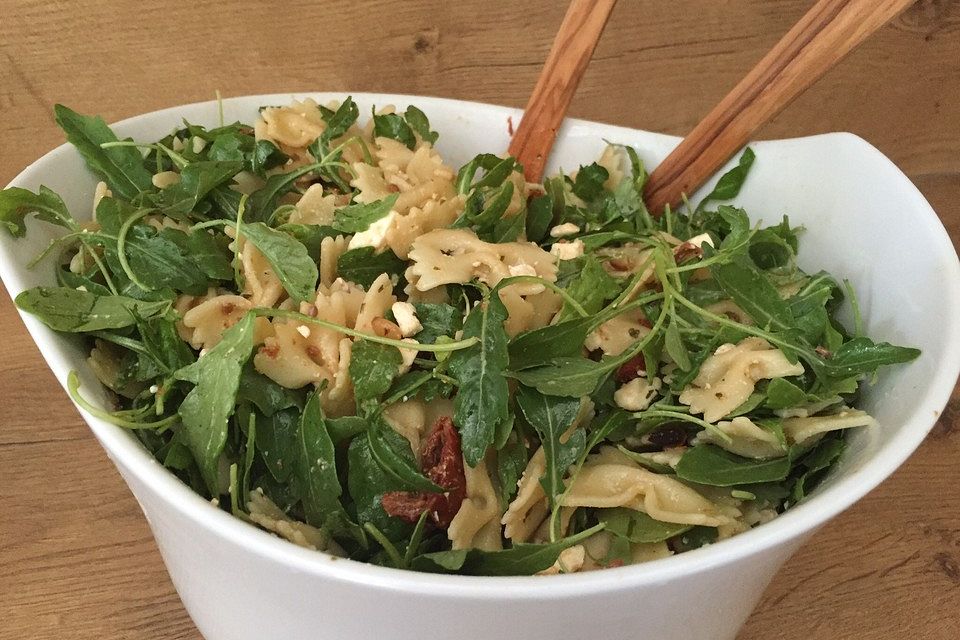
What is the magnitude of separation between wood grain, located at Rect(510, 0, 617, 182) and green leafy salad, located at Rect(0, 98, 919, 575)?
0.21 metres

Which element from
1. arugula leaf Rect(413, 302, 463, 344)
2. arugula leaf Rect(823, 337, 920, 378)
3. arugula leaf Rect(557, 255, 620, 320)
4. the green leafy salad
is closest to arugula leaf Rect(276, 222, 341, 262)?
the green leafy salad

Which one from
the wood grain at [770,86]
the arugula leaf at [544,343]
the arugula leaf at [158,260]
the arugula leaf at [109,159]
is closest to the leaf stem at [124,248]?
the arugula leaf at [158,260]

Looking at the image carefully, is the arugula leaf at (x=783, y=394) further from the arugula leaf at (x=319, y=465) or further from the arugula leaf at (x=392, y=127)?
the arugula leaf at (x=392, y=127)

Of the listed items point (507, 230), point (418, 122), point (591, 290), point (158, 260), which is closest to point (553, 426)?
point (591, 290)

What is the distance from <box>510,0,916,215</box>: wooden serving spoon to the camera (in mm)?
745

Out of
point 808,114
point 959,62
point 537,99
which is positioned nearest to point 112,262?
point 537,99

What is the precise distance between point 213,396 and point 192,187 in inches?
9.5

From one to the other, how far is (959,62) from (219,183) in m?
1.32

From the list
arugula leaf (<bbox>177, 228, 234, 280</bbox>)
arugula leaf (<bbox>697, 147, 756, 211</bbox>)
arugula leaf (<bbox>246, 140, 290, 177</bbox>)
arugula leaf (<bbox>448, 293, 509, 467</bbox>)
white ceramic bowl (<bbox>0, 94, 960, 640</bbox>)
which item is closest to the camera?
white ceramic bowl (<bbox>0, 94, 960, 640</bbox>)

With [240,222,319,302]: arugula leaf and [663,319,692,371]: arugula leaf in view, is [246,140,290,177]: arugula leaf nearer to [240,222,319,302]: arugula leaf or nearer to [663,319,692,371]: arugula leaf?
[240,222,319,302]: arugula leaf

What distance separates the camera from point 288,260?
0.68m

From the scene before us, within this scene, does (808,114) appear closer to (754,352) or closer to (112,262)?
(754,352)

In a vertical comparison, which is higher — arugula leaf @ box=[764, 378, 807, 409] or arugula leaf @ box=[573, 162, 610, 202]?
arugula leaf @ box=[573, 162, 610, 202]

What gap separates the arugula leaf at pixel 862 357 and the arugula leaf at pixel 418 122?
0.51 meters
